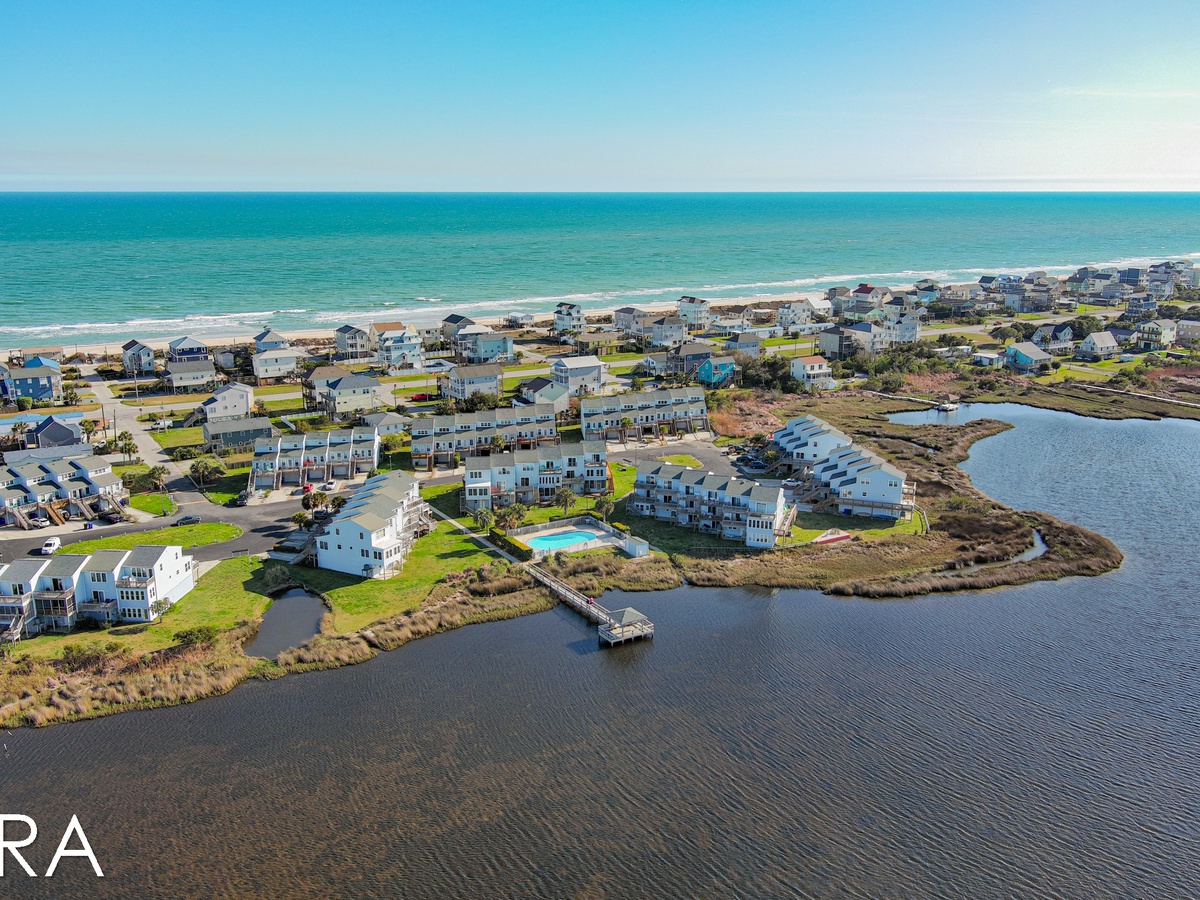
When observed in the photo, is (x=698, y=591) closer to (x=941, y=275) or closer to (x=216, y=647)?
(x=216, y=647)

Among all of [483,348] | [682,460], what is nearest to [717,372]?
[682,460]

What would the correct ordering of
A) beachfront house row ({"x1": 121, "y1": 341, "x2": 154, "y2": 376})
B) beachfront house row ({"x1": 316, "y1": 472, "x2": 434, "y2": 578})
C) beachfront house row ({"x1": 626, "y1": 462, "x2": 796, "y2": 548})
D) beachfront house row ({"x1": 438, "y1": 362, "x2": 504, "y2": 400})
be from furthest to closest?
Result: beachfront house row ({"x1": 121, "y1": 341, "x2": 154, "y2": 376})
beachfront house row ({"x1": 438, "y1": 362, "x2": 504, "y2": 400})
beachfront house row ({"x1": 626, "y1": 462, "x2": 796, "y2": 548})
beachfront house row ({"x1": 316, "y1": 472, "x2": 434, "y2": 578})

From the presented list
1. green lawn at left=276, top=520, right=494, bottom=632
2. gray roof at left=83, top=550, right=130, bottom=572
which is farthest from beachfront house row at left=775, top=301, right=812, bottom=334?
gray roof at left=83, top=550, right=130, bottom=572

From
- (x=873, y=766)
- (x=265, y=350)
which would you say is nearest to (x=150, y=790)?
(x=873, y=766)

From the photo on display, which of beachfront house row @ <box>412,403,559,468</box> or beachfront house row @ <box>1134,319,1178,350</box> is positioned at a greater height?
beachfront house row @ <box>1134,319,1178,350</box>

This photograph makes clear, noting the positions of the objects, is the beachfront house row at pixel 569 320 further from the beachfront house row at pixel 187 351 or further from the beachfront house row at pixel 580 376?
the beachfront house row at pixel 187 351

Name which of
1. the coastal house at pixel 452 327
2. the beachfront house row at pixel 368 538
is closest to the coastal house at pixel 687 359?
the coastal house at pixel 452 327

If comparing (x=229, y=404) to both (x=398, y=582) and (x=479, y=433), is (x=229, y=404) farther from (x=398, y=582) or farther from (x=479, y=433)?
(x=398, y=582)

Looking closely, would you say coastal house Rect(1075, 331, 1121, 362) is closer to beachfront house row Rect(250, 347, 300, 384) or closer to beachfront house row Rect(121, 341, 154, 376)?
beachfront house row Rect(250, 347, 300, 384)
